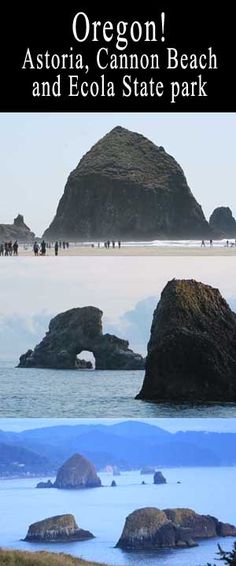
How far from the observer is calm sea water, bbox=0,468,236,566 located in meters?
16.1

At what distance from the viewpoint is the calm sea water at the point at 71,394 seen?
52.7 ft

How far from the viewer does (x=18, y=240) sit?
1605 centimetres

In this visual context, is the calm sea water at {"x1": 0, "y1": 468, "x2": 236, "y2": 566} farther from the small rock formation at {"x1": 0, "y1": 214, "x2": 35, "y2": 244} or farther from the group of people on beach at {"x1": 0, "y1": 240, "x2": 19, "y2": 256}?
the small rock formation at {"x1": 0, "y1": 214, "x2": 35, "y2": 244}

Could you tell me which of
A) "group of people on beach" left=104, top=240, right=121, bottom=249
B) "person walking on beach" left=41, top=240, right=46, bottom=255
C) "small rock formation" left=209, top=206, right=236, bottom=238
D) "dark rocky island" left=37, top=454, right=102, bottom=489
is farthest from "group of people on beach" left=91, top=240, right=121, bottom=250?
"dark rocky island" left=37, top=454, right=102, bottom=489

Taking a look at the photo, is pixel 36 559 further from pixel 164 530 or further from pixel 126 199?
pixel 126 199

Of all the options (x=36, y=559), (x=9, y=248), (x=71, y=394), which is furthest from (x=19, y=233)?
(x=36, y=559)

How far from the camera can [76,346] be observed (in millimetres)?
16125

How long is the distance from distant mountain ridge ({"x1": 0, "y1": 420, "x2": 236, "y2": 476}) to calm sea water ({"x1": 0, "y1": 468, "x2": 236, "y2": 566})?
13 centimetres

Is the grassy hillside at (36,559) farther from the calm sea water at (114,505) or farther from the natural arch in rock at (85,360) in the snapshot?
the natural arch in rock at (85,360)

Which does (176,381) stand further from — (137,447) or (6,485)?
(6,485)
